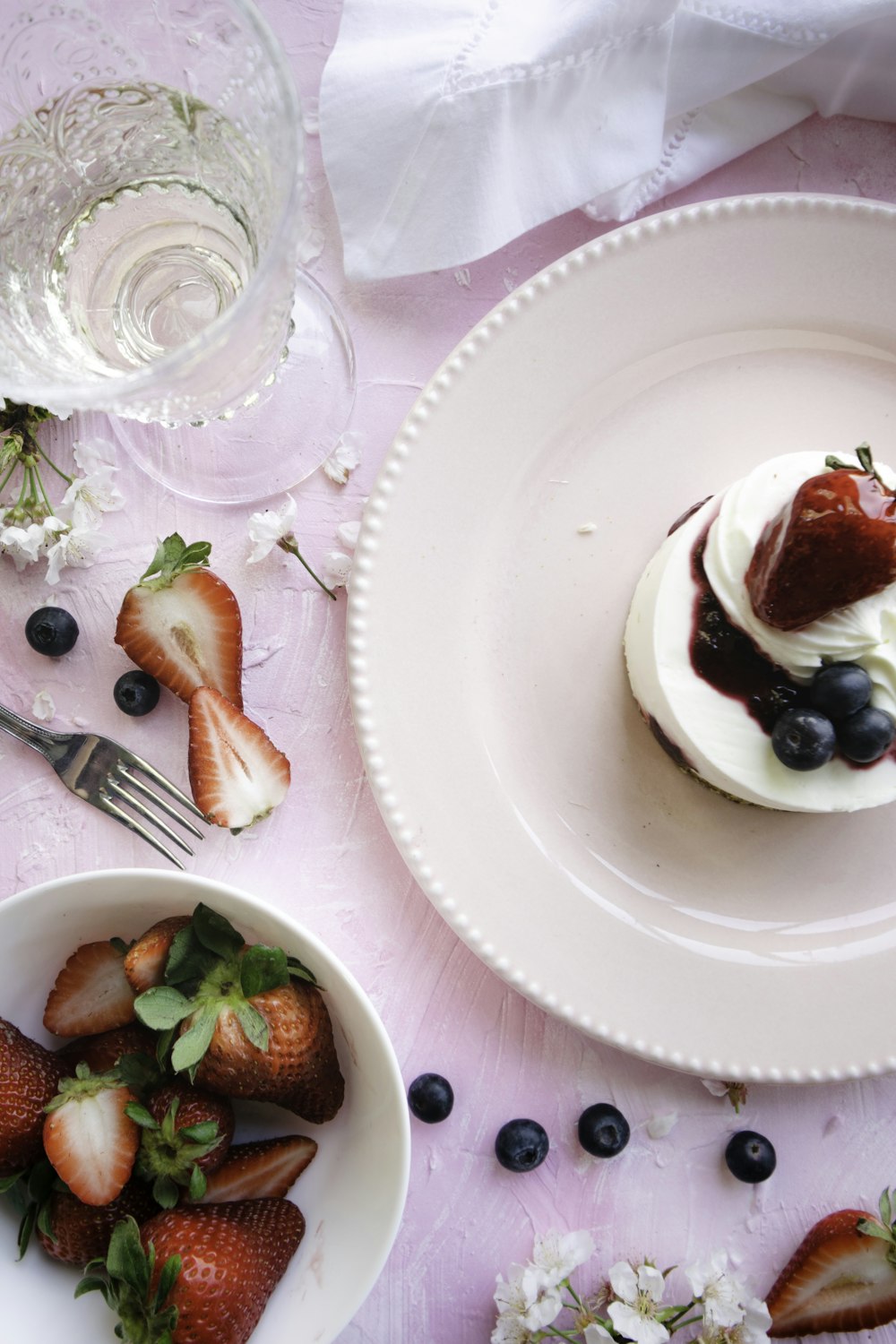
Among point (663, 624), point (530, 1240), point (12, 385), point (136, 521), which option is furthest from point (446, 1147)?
point (12, 385)

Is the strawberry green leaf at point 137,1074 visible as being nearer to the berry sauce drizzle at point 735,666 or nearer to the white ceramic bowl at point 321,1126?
the white ceramic bowl at point 321,1126

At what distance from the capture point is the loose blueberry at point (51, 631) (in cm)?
131

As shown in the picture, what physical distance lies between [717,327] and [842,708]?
552 millimetres

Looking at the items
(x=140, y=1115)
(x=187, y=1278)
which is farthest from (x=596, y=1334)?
(x=140, y=1115)

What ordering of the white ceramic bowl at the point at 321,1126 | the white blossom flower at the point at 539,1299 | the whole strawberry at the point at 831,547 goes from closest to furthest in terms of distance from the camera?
the whole strawberry at the point at 831,547 → the white ceramic bowl at the point at 321,1126 → the white blossom flower at the point at 539,1299

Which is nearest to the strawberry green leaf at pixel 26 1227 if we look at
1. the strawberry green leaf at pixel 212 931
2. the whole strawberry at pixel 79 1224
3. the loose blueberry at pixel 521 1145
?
the whole strawberry at pixel 79 1224

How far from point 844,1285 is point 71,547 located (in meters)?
1.38

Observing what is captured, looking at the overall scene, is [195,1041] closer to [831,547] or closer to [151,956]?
[151,956]

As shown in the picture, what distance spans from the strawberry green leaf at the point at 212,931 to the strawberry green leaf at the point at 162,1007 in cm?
7

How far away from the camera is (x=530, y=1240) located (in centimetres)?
135

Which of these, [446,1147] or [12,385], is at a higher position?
[12,385]

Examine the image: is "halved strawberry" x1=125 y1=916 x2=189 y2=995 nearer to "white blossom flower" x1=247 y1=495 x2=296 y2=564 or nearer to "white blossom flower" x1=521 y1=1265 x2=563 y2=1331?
"white blossom flower" x1=247 y1=495 x2=296 y2=564

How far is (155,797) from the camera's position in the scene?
4.33 feet

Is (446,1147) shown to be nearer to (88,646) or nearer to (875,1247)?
(875,1247)
